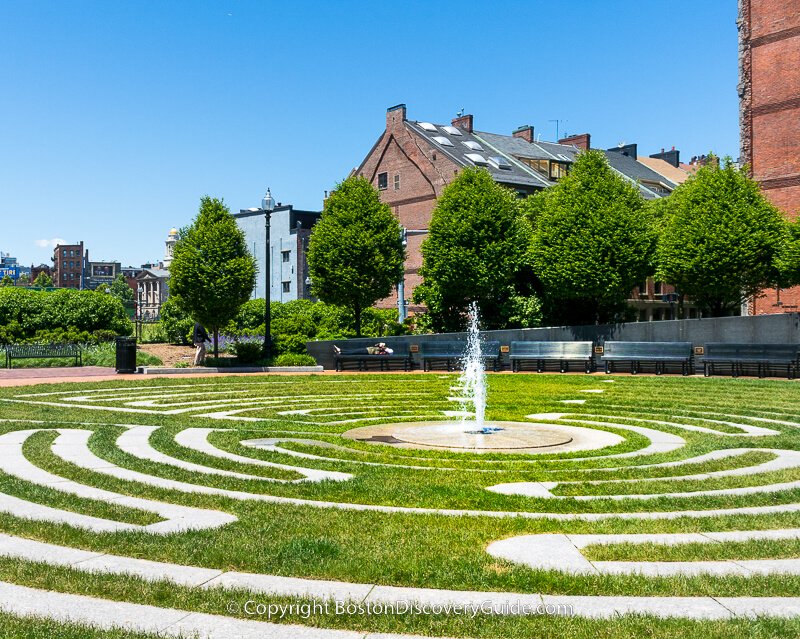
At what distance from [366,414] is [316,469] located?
590cm

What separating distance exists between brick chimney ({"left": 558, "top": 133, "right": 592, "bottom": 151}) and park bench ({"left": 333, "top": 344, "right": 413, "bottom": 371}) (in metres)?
38.8

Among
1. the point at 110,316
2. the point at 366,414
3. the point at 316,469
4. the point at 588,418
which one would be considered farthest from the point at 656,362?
the point at 110,316

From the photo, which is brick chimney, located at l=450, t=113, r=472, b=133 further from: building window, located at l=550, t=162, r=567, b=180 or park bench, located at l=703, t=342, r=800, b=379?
park bench, located at l=703, t=342, r=800, b=379

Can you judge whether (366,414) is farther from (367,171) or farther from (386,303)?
(367,171)

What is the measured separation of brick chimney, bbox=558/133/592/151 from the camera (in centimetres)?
6369

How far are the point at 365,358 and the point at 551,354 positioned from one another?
7.07 metres

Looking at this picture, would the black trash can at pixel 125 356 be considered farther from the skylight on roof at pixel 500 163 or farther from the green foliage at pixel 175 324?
the skylight on roof at pixel 500 163

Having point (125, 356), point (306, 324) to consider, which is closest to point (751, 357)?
point (306, 324)

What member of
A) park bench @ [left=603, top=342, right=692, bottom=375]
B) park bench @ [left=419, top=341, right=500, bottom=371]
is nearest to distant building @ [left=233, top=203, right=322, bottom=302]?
park bench @ [left=419, top=341, right=500, bottom=371]

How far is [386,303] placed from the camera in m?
55.8

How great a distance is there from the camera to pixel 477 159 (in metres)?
53.0

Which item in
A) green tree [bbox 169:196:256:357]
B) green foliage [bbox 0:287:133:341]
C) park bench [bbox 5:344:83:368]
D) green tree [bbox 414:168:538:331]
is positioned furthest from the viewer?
green foliage [bbox 0:287:133:341]

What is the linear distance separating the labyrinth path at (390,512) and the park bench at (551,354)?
12937 millimetres

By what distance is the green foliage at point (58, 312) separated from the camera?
122 feet
